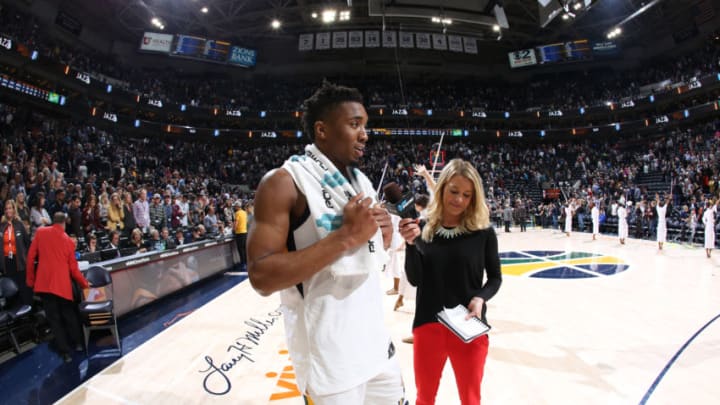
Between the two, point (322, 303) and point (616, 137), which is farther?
point (616, 137)

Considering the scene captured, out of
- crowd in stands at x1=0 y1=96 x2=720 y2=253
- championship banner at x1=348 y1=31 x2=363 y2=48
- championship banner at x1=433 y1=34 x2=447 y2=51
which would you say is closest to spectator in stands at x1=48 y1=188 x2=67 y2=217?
crowd in stands at x1=0 y1=96 x2=720 y2=253

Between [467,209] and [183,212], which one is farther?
[183,212]

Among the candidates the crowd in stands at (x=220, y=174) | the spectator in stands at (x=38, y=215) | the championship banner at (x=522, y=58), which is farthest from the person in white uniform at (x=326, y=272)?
the championship banner at (x=522, y=58)

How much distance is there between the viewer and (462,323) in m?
1.86

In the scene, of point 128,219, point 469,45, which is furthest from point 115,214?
point 469,45

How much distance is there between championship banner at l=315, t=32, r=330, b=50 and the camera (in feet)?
86.4

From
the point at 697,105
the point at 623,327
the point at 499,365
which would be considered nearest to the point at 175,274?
the point at 499,365

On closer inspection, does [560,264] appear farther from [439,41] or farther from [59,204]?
[439,41]

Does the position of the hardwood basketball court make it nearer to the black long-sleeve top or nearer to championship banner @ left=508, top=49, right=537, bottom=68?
the black long-sleeve top

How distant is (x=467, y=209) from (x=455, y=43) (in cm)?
2847

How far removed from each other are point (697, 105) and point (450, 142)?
18.1 m

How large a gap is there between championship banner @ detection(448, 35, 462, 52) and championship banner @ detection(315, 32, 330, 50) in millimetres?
9044

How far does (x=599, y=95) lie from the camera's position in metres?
31.9

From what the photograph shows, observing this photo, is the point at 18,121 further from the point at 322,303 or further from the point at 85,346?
the point at 322,303
